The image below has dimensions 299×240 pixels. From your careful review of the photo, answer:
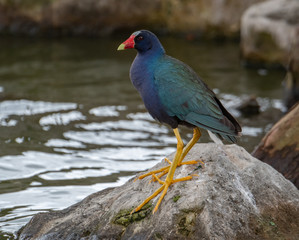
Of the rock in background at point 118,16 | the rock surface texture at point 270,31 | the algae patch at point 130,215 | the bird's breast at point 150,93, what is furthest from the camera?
the rock in background at point 118,16

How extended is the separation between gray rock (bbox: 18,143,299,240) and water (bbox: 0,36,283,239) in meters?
0.91

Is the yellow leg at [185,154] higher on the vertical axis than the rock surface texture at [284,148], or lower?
higher

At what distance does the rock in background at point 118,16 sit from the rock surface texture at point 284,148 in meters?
7.57

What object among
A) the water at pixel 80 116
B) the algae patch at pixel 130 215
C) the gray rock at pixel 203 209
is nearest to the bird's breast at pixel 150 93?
the gray rock at pixel 203 209

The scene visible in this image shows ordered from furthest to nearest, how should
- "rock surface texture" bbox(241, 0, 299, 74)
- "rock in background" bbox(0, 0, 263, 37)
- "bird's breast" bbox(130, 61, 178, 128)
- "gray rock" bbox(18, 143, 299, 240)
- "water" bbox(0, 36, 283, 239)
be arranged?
"rock in background" bbox(0, 0, 263, 37) < "rock surface texture" bbox(241, 0, 299, 74) < "water" bbox(0, 36, 283, 239) < "bird's breast" bbox(130, 61, 178, 128) < "gray rock" bbox(18, 143, 299, 240)

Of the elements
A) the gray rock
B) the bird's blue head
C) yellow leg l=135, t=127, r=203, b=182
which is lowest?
the gray rock

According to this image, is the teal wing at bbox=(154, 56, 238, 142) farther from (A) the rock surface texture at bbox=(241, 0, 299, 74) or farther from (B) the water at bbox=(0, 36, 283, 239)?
(A) the rock surface texture at bbox=(241, 0, 299, 74)

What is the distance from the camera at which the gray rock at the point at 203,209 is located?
160 inches

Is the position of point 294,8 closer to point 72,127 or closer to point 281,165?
point 72,127

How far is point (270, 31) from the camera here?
11.4 meters

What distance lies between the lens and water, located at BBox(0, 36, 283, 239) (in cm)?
634

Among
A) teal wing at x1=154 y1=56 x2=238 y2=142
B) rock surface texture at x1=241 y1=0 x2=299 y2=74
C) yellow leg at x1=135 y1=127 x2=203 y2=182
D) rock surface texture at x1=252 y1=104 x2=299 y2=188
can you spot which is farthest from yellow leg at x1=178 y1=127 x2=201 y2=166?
rock surface texture at x1=241 y1=0 x2=299 y2=74

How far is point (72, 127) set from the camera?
26.9ft

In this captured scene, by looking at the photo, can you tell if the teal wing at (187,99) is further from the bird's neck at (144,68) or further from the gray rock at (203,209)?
the gray rock at (203,209)
